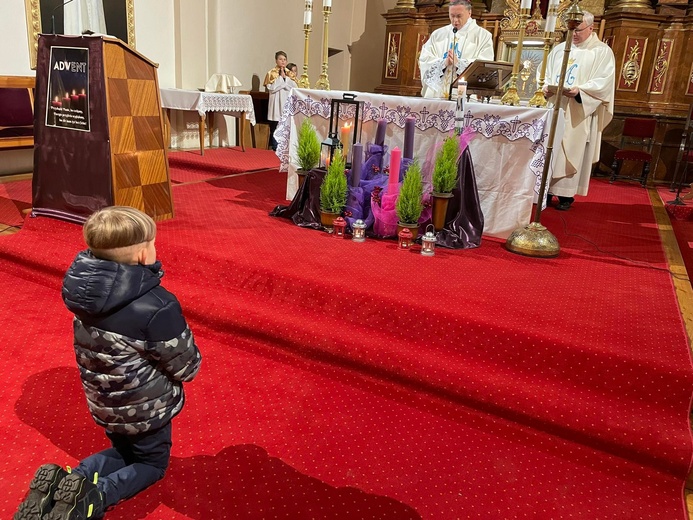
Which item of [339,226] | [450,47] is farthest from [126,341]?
[450,47]

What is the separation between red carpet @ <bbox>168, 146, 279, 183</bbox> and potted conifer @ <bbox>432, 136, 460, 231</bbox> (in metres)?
3.27

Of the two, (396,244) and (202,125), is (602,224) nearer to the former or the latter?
(396,244)

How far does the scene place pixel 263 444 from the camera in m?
1.98

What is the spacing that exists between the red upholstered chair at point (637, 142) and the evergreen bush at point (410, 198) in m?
5.53

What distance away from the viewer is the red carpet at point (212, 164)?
21.4 ft

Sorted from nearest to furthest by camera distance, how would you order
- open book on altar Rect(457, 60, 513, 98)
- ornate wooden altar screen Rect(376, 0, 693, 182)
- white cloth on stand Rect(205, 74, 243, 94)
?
open book on altar Rect(457, 60, 513, 98)
ornate wooden altar screen Rect(376, 0, 693, 182)
white cloth on stand Rect(205, 74, 243, 94)

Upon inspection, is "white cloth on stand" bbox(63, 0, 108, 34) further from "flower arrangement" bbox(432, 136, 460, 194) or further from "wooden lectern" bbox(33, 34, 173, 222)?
"flower arrangement" bbox(432, 136, 460, 194)

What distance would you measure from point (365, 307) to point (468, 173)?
158cm

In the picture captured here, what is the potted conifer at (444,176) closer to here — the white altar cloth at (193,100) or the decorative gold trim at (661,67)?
the white altar cloth at (193,100)

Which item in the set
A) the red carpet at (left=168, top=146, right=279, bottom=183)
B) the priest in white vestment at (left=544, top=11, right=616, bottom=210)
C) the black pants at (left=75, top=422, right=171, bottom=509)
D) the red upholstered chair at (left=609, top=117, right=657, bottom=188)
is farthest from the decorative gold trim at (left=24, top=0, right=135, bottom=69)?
the red upholstered chair at (left=609, top=117, right=657, bottom=188)

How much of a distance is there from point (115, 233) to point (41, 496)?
0.71m

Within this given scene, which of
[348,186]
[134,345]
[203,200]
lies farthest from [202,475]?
[203,200]

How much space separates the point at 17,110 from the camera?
582 centimetres

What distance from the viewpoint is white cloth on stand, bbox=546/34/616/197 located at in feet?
17.4
